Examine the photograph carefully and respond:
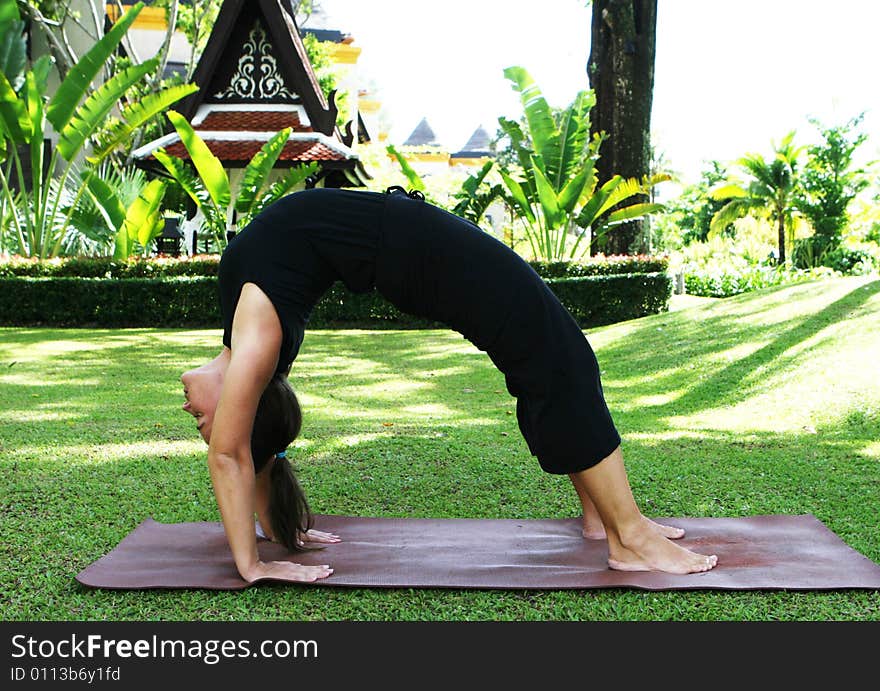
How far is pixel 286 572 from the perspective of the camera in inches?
120

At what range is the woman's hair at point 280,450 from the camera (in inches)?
125

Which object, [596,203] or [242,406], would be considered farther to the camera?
[596,203]

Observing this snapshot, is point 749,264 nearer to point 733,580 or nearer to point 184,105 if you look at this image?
point 184,105

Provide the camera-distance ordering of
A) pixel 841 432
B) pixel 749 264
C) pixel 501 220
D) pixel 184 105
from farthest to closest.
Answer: pixel 501 220 < pixel 749 264 < pixel 184 105 < pixel 841 432

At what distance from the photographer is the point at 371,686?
2297 mm

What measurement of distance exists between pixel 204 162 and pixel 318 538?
934 centimetres

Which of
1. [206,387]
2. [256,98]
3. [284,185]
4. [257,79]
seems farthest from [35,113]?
[206,387]

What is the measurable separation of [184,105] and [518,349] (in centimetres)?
1472

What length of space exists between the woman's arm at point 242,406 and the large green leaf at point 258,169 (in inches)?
385

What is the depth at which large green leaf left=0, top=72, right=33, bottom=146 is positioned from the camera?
11117 millimetres

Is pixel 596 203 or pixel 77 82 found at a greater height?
pixel 77 82

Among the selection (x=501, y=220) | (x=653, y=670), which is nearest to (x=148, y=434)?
(x=653, y=670)

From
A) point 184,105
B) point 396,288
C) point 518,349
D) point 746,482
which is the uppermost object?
point 184,105

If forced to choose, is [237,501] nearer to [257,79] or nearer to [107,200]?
[107,200]
